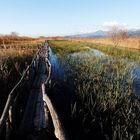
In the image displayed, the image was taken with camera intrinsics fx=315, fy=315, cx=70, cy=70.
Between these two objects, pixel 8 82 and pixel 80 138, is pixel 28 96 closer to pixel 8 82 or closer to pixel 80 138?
pixel 8 82

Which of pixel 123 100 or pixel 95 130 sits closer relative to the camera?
pixel 95 130

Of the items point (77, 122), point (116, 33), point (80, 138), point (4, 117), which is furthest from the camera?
point (116, 33)

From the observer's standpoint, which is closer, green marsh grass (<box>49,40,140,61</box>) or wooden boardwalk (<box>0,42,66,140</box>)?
wooden boardwalk (<box>0,42,66,140</box>)

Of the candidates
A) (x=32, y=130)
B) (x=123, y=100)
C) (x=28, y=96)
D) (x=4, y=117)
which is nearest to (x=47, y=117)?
(x=32, y=130)

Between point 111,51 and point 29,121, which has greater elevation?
point 29,121

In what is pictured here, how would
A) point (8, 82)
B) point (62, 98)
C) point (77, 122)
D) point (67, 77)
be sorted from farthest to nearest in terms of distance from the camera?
point (67, 77) < point (8, 82) < point (62, 98) < point (77, 122)

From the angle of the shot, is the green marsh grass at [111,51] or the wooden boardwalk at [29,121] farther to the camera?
the green marsh grass at [111,51]

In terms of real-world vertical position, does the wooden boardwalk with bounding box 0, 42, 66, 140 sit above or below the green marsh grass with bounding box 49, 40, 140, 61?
above

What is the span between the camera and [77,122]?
22.7ft

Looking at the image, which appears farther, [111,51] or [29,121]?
[111,51]

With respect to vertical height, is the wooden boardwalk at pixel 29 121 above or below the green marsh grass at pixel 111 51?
above

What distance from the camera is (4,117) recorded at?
570cm

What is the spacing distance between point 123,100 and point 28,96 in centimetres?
323

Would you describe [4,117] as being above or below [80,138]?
above
